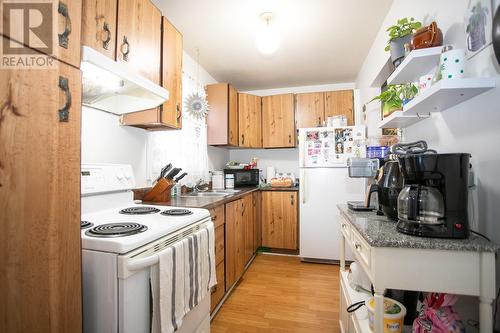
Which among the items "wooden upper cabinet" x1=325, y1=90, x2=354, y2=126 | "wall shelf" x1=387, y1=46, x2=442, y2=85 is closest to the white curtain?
"wooden upper cabinet" x1=325, y1=90, x2=354, y2=126

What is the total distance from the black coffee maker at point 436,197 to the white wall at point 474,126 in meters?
0.15

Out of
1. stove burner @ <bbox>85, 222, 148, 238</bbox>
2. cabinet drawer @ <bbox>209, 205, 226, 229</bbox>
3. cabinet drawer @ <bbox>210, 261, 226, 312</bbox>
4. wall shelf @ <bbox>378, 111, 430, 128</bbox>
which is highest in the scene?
wall shelf @ <bbox>378, 111, 430, 128</bbox>

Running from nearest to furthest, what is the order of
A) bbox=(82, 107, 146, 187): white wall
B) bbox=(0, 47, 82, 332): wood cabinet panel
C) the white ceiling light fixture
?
bbox=(0, 47, 82, 332): wood cabinet panel < bbox=(82, 107, 146, 187): white wall < the white ceiling light fixture

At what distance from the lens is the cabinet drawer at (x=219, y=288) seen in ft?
5.85

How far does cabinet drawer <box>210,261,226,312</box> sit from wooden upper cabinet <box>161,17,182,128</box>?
1236 mm

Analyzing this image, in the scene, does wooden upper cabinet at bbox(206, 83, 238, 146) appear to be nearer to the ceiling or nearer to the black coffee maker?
the ceiling

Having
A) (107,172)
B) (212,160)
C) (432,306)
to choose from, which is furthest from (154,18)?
(432,306)

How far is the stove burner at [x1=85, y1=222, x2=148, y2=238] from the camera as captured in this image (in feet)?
2.94

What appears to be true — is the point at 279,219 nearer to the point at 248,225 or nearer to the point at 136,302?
the point at 248,225

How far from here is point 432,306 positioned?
94cm

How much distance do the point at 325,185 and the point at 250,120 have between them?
1.48m

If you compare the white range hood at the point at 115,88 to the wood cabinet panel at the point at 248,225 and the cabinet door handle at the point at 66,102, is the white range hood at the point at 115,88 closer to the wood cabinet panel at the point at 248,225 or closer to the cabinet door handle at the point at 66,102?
the cabinet door handle at the point at 66,102

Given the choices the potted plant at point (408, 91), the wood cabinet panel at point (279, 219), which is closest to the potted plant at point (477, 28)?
the potted plant at point (408, 91)

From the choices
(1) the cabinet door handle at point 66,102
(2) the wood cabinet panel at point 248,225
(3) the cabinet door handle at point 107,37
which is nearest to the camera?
(1) the cabinet door handle at point 66,102
